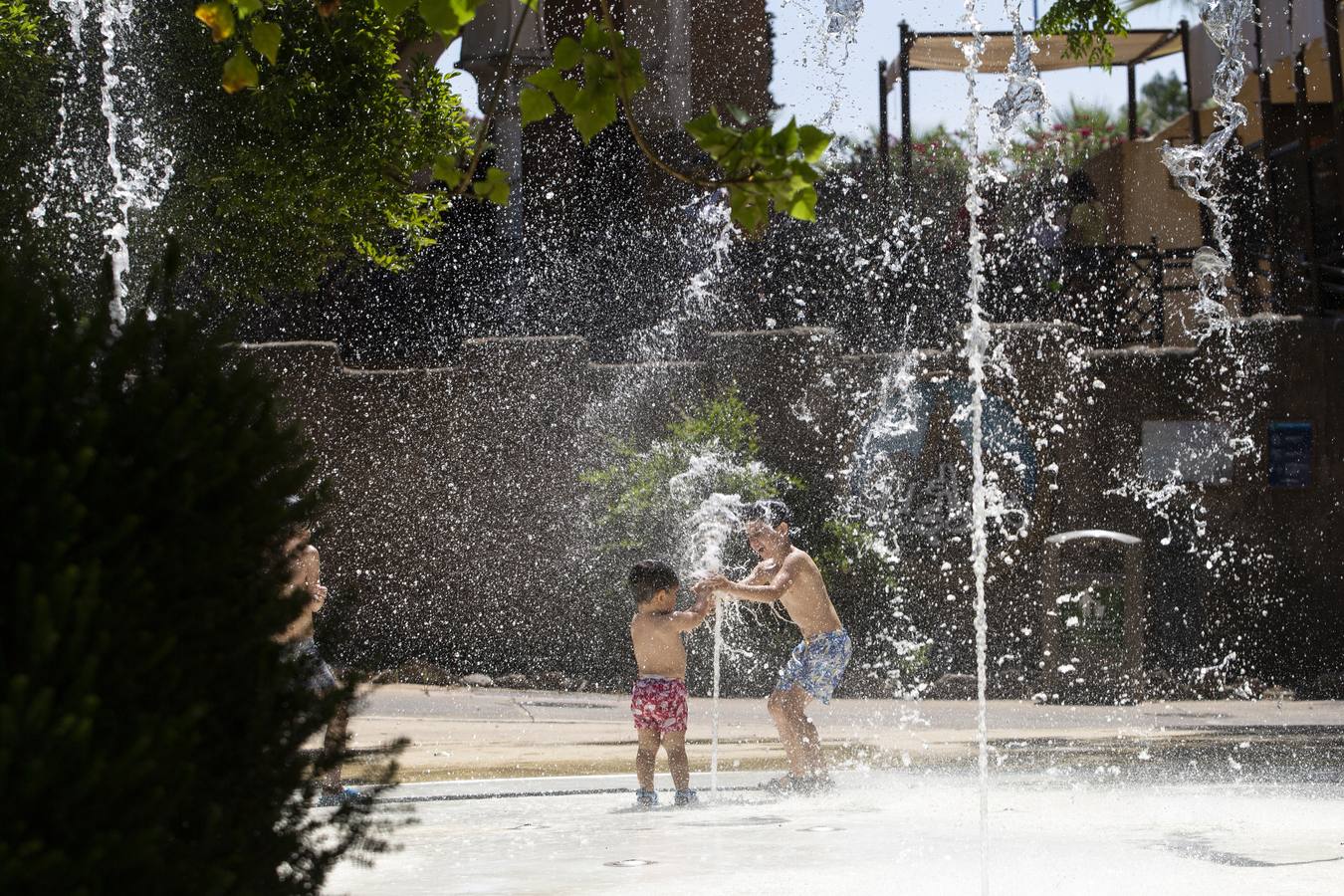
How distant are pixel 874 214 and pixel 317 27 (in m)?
11.2

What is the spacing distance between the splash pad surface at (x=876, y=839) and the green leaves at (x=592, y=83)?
3.26 meters

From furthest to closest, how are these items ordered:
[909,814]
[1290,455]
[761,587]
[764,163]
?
[1290,455] < [761,587] < [909,814] < [764,163]

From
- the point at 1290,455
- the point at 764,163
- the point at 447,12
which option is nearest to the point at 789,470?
the point at 1290,455

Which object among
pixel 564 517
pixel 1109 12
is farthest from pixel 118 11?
pixel 1109 12

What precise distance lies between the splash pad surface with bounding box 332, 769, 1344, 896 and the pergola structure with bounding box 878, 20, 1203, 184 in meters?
12.4

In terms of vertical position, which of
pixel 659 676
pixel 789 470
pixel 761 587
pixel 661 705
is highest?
pixel 789 470

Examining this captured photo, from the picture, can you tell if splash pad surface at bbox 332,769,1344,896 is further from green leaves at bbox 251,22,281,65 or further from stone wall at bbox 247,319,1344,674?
stone wall at bbox 247,319,1344,674

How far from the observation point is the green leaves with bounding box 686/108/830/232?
3.35m

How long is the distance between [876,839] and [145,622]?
213 inches

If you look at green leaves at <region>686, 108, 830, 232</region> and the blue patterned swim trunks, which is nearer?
green leaves at <region>686, 108, 830, 232</region>

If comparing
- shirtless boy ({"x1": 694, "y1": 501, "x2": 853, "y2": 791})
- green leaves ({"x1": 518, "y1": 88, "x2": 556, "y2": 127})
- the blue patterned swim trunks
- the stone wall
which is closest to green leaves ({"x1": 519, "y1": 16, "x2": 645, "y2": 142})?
green leaves ({"x1": 518, "y1": 88, "x2": 556, "y2": 127})

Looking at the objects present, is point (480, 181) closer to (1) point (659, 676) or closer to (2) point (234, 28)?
(2) point (234, 28)

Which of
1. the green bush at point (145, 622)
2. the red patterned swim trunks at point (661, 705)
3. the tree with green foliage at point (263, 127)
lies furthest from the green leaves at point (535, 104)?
the tree with green foliage at point (263, 127)

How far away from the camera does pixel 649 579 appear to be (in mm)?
8344
